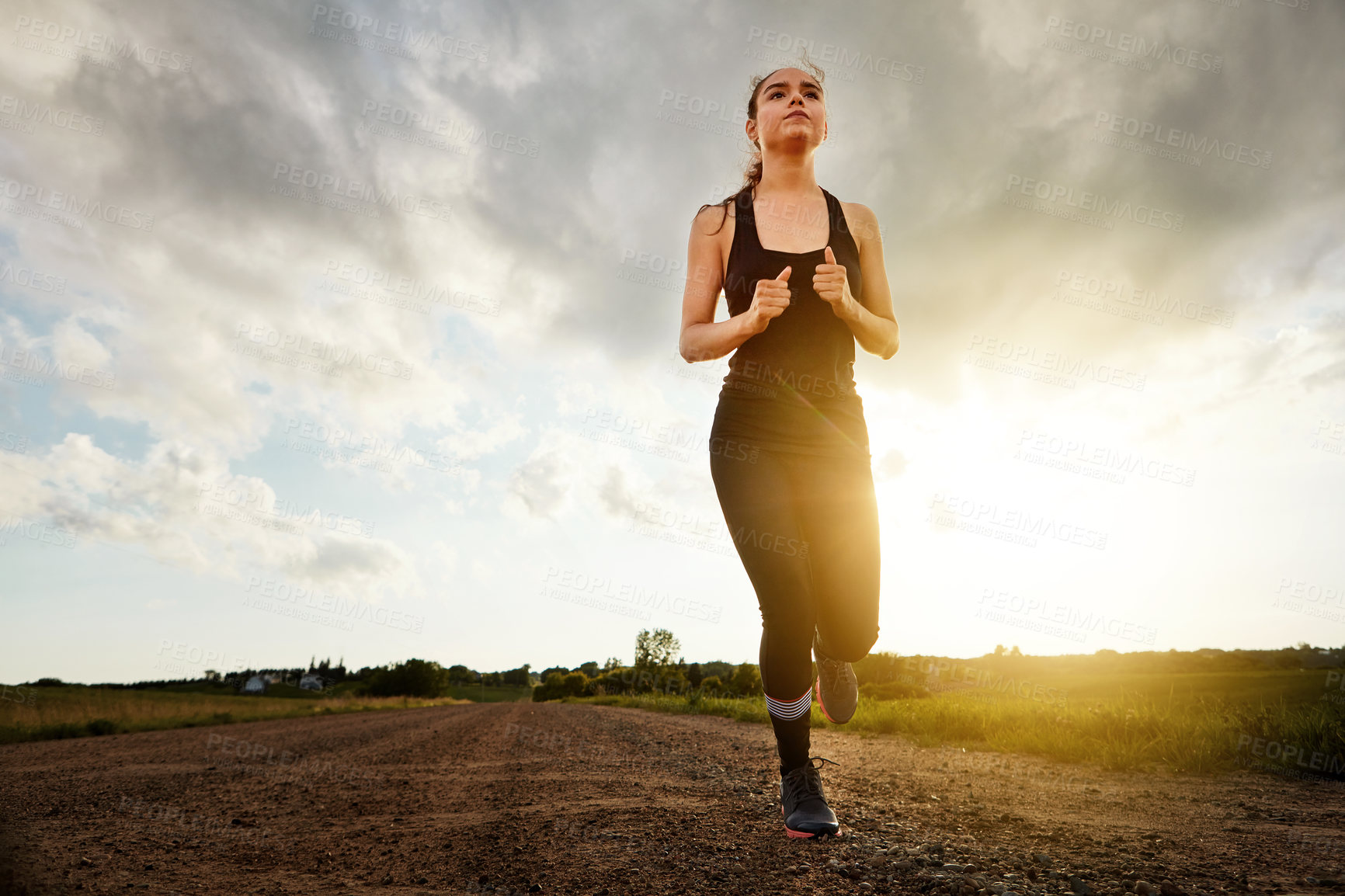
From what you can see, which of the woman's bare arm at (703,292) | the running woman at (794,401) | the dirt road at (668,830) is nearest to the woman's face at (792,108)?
the running woman at (794,401)

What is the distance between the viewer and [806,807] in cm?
271

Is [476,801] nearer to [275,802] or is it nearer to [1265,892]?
[275,802]

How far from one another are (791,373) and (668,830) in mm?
2164

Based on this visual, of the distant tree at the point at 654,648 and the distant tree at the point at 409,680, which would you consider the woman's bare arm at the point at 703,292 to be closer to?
the distant tree at the point at 654,648

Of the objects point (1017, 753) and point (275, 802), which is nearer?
point (275, 802)

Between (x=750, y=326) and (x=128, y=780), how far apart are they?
272 inches

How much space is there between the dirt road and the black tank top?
5.53ft

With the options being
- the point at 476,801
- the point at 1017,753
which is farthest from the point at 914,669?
the point at 476,801

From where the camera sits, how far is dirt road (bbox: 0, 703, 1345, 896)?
2.32 m

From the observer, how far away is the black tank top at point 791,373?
2.95 meters

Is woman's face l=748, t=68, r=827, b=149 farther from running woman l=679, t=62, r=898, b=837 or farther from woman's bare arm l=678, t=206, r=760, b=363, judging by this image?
woman's bare arm l=678, t=206, r=760, b=363

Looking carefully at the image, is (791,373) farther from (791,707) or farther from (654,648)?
(654,648)

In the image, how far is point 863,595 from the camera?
3.02 meters

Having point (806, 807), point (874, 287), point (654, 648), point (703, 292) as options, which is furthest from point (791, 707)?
point (654, 648)
